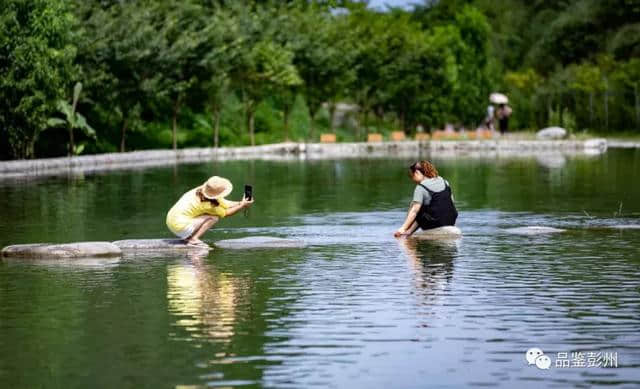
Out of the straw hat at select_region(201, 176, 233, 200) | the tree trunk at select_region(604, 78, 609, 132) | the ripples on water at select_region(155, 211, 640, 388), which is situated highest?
the tree trunk at select_region(604, 78, 609, 132)

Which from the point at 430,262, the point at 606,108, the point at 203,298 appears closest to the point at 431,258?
the point at 430,262

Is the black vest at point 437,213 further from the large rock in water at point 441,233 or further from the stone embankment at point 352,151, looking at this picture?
the stone embankment at point 352,151

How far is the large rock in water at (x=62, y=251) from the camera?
1756 centimetres

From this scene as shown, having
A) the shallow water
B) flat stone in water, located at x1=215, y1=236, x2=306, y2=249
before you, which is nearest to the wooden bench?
the shallow water

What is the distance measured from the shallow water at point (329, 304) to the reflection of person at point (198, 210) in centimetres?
43

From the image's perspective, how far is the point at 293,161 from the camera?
5112cm

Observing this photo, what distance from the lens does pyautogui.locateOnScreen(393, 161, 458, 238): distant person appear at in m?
19.5

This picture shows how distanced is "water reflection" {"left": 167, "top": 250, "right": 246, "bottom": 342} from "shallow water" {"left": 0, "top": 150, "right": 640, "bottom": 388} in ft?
0.11

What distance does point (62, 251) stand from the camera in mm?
17578

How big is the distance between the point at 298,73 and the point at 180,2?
10.1m

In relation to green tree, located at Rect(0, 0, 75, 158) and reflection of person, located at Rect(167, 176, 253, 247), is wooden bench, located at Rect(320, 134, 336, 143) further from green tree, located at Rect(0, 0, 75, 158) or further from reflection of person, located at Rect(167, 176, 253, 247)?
reflection of person, located at Rect(167, 176, 253, 247)

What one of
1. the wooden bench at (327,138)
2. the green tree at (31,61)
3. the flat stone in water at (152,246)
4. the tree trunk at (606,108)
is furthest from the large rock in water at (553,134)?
the flat stone in water at (152,246)

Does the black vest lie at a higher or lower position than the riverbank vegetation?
lower

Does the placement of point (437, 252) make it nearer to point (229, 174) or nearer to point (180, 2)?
point (229, 174)
